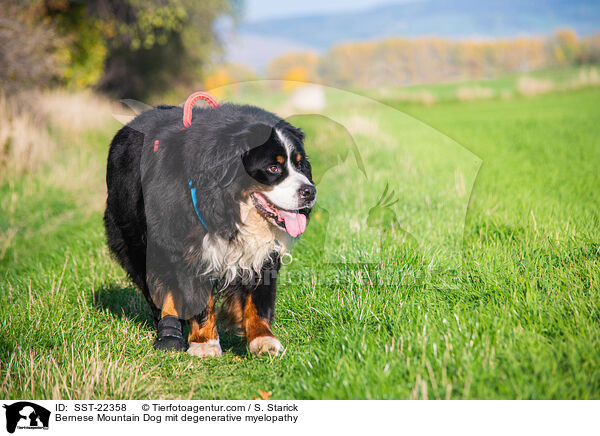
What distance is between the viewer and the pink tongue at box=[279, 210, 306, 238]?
320cm

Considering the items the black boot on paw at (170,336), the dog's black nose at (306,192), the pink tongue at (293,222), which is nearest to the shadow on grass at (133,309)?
the black boot on paw at (170,336)

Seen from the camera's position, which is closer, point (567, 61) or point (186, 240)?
point (186, 240)

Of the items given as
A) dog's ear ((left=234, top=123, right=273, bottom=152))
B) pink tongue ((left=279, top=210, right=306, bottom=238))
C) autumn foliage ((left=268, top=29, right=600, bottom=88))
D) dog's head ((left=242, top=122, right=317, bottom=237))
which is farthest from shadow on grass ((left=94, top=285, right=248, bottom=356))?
autumn foliage ((left=268, top=29, right=600, bottom=88))

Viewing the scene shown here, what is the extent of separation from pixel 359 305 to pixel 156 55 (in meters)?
20.3

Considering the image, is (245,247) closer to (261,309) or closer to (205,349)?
(261,309)

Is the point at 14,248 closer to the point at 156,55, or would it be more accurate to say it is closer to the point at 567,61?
the point at 156,55

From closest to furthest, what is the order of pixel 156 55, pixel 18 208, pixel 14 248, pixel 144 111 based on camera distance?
1. pixel 144 111
2. pixel 14 248
3. pixel 18 208
4. pixel 156 55

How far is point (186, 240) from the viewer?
3186 millimetres

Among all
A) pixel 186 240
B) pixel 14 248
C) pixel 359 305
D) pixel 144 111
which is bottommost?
pixel 14 248

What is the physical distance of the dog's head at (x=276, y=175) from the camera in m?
3.04

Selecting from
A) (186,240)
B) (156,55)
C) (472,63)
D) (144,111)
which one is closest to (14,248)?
(144,111)

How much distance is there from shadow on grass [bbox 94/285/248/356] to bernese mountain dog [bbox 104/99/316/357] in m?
0.17

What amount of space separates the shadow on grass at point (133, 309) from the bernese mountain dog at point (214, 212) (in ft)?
0.55
